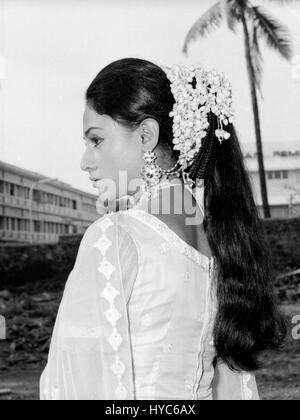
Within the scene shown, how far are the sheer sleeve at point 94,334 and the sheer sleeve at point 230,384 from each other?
0.27 m

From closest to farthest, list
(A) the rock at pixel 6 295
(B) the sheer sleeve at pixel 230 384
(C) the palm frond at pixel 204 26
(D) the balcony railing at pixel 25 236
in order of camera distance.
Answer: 1. (B) the sheer sleeve at pixel 230 384
2. (C) the palm frond at pixel 204 26
3. (D) the balcony railing at pixel 25 236
4. (A) the rock at pixel 6 295

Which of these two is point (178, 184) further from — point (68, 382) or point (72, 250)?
point (72, 250)

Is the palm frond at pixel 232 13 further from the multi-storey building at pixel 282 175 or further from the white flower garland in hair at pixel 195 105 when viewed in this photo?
the white flower garland in hair at pixel 195 105

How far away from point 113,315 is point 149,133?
0.29 meters

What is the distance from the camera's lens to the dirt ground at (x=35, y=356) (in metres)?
3.88

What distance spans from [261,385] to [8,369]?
1.47 m

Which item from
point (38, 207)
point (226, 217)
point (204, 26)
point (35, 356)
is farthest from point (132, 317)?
point (35, 356)

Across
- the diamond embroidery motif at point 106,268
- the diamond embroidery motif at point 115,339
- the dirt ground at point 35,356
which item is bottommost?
the dirt ground at point 35,356

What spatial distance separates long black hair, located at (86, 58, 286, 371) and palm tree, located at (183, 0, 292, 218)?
273cm

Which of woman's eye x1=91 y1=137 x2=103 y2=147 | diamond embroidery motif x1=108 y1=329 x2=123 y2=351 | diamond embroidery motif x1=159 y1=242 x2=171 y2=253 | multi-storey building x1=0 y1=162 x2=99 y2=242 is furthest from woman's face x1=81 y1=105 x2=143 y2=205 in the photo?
multi-storey building x1=0 y1=162 x2=99 y2=242

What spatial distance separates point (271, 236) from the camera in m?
4.11

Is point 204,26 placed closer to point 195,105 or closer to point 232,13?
point 232,13

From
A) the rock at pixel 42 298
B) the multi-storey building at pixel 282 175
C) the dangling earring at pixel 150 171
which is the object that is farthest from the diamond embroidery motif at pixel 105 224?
the rock at pixel 42 298

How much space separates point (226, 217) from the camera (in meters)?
1.06
